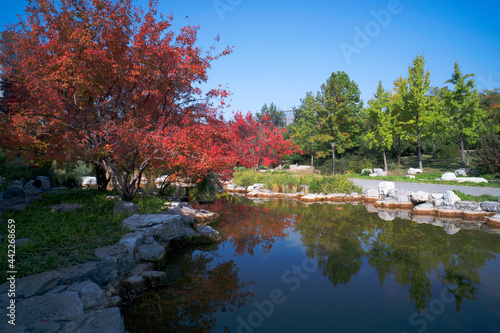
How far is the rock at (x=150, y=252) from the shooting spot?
16.1 ft

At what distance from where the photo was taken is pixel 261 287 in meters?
4.32

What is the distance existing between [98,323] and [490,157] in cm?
1735

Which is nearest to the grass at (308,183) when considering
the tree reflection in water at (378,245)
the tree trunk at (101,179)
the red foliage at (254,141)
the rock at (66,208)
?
the tree reflection in water at (378,245)

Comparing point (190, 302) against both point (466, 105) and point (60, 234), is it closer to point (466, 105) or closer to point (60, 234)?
point (60, 234)

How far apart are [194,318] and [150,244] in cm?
220

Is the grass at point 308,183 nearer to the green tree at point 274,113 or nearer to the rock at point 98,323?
the rock at point 98,323

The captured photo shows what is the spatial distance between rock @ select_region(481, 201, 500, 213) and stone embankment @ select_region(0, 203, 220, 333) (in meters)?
9.13

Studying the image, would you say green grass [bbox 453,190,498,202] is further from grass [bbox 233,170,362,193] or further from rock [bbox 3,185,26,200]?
rock [bbox 3,185,26,200]

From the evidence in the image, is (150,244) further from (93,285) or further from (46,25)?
(46,25)

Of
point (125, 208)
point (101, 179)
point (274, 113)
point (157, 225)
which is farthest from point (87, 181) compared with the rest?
point (274, 113)

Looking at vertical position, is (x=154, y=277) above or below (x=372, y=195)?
below

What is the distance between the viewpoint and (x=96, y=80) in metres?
6.08

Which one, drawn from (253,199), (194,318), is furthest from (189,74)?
(253,199)

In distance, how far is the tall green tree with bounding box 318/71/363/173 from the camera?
22.7m
